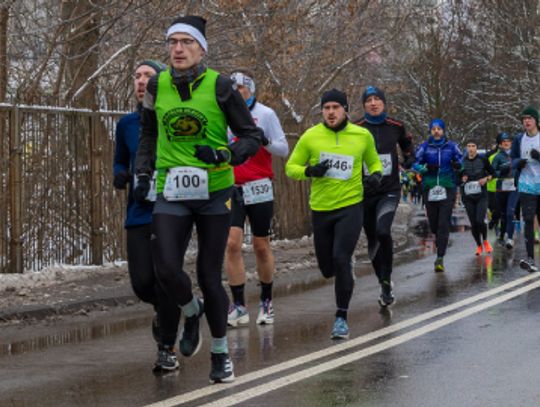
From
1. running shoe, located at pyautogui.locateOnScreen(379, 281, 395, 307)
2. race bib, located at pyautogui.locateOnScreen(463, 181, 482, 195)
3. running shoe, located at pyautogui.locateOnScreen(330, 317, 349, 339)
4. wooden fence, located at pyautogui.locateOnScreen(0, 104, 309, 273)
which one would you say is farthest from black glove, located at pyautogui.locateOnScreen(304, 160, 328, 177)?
race bib, located at pyautogui.locateOnScreen(463, 181, 482, 195)

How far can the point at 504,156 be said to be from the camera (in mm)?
20828

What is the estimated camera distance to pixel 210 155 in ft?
23.4

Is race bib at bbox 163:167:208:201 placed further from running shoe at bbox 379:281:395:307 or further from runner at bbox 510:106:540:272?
runner at bbox 510:106:540:272

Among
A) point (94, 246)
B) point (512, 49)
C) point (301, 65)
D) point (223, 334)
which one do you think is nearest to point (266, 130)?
point (223, 334)

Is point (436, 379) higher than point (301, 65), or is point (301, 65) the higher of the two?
point (301, 65)

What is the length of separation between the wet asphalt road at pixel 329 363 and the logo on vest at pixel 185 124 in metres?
1.41

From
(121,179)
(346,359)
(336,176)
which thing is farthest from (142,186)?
(336,176)

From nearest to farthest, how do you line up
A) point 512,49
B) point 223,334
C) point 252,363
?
point 223,334
point 252,363
point 512,49

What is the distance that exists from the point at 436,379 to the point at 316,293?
569 cm

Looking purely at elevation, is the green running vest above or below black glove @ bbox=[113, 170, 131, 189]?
above

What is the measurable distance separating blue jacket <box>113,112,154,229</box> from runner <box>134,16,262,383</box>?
59 centimetres

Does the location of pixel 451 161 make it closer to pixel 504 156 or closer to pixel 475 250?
pixel 475 250

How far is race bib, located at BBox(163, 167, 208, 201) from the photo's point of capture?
284 inches

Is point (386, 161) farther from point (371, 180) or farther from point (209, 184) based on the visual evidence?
point (209, 184)
